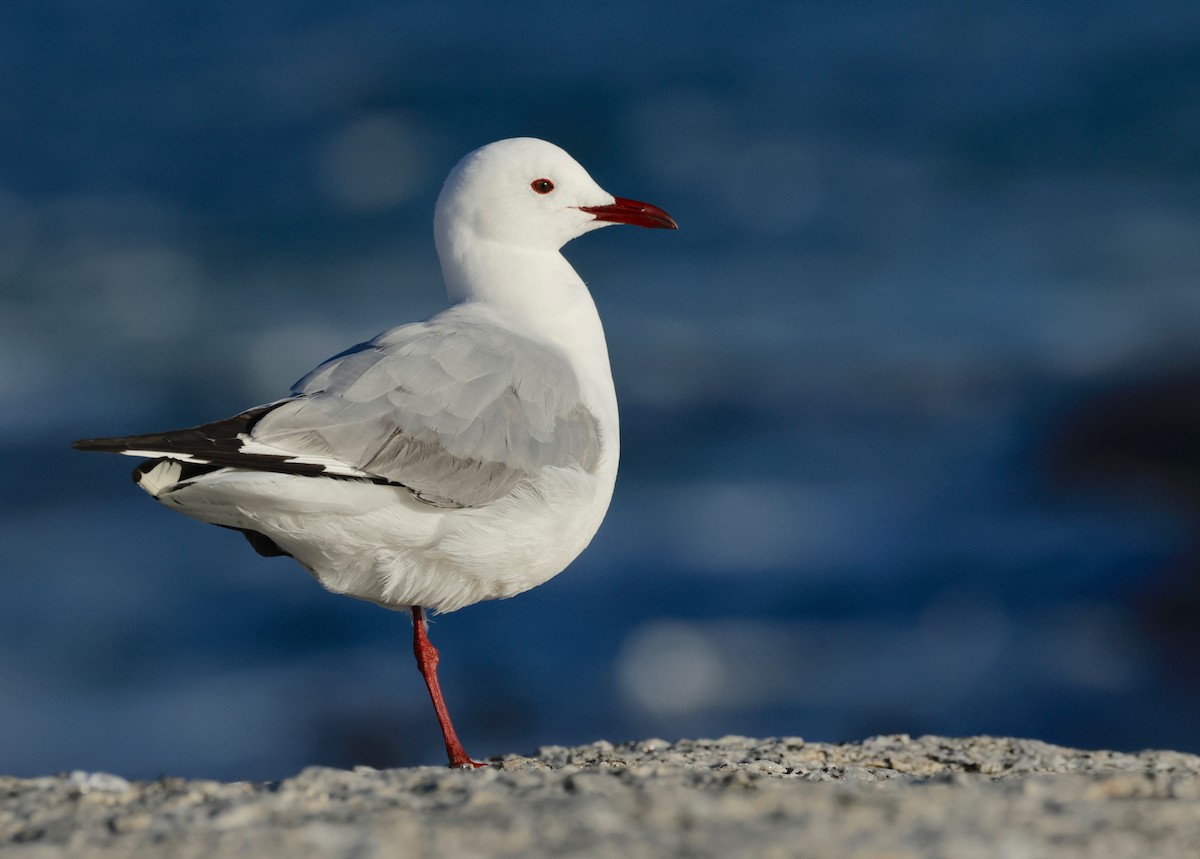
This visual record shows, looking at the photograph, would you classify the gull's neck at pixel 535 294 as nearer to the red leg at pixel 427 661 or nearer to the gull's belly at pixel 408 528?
the gull's belly at pixel 408 528

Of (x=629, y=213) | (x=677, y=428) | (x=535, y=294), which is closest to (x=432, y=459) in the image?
(x=535, y=294)

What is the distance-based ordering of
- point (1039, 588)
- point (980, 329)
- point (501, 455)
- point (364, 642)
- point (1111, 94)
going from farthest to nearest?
point (1111, 94)
point (980, 329)
point (1039, 588)
point (364, 642)
point (501, 455)

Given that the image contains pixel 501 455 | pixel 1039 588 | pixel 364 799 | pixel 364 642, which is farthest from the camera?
pixel 1039 588

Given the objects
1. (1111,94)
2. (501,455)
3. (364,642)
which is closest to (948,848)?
(501,455)

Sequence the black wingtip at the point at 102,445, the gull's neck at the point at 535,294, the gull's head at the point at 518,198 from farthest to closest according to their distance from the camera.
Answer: the gull's head at the point at 518,198, the gull's neck at the point at 535,294, the black wingtip at the point at 102,445

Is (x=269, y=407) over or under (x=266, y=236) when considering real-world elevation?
under

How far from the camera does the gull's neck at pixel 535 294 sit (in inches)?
227

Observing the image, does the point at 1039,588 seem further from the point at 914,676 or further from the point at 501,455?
the point at 501,455

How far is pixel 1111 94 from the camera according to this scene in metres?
23.3

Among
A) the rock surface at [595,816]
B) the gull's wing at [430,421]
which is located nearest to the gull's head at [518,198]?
the gull's wing at [430,421]

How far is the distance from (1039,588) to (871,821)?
919 cm

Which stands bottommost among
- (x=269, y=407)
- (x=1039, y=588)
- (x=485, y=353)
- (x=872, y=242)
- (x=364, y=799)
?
(x=364, y=799)

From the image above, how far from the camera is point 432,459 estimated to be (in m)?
4.84

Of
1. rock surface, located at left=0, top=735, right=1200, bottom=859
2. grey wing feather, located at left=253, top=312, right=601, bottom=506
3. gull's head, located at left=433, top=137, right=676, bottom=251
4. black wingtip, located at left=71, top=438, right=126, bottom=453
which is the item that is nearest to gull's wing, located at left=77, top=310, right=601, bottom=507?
grey wing feather, located at left=253, top=312, right=601, bottom=506
